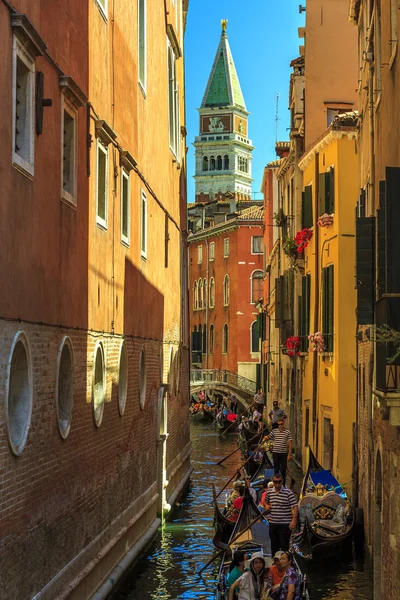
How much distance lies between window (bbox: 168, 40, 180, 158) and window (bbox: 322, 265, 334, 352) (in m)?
4.79

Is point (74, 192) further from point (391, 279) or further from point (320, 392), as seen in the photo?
point (320, 392)

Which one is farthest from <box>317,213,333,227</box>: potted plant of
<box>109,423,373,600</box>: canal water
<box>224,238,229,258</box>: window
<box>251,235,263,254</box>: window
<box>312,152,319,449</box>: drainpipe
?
<box>224,238,229,258</box>: window

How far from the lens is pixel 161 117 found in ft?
68.6

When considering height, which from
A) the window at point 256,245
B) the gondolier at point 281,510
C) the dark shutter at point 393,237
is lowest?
the gondolier at point 281,510

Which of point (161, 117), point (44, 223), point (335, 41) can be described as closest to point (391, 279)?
point (44, 223)

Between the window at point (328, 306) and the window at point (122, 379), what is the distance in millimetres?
5392

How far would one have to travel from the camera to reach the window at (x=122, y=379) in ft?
49.5

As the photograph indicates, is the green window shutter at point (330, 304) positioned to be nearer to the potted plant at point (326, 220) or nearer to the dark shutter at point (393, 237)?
the potted plant at point (326, 220)

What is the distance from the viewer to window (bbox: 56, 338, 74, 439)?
11.0m

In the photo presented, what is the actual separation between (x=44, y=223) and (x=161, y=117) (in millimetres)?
11219

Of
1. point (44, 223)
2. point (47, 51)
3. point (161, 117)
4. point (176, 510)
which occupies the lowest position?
point (176, 510)

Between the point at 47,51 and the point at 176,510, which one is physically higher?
the point at 47,51

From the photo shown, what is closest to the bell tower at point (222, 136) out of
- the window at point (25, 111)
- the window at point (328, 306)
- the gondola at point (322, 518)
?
the window at point (328, 306)

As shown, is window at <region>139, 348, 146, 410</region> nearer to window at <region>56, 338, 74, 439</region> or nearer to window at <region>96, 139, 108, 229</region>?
window at <region>96, 139, 108, 229</region>
